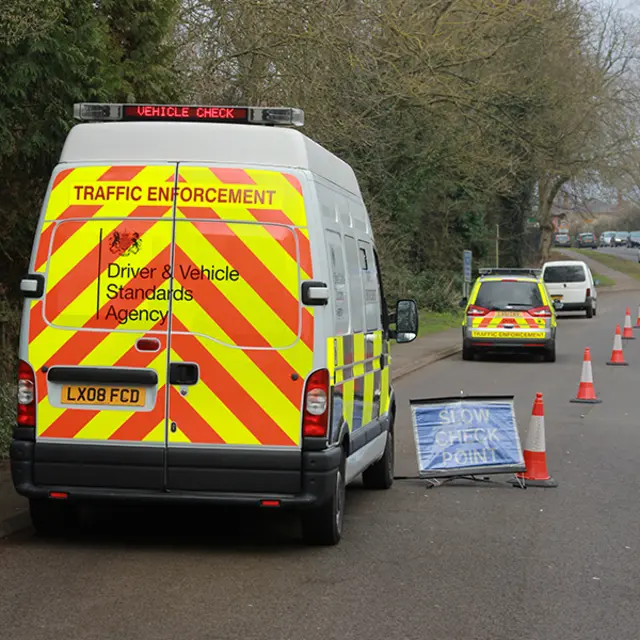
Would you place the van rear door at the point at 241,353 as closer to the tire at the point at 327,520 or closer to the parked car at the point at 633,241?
the tire at the point at 327,520

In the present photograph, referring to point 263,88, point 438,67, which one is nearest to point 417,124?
point 438,67

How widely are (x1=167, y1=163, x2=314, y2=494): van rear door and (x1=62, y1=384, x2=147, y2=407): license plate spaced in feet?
0.70

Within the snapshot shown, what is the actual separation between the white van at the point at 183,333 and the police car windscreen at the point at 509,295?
17552mm

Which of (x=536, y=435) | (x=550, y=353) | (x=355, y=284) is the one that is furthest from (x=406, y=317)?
(x=550, y=353)

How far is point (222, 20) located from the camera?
63.6ft

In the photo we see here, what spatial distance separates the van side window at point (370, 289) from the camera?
9273 millimetres

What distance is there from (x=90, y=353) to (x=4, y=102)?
3.74m

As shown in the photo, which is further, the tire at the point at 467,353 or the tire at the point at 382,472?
the tire at the point at 467,353

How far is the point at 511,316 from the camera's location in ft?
81.5

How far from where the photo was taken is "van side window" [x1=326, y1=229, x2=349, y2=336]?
25.7 feet

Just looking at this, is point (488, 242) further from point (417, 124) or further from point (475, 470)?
Answer: point (475, 470)

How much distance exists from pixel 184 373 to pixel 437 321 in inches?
1198

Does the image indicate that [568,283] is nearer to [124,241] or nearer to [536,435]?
[536,435]

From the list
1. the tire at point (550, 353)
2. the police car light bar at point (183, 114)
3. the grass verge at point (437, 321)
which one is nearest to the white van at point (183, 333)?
the police car light bar at point (183, 114)
